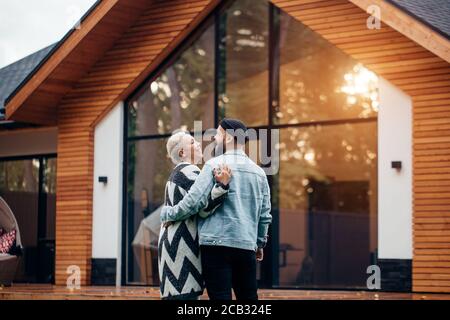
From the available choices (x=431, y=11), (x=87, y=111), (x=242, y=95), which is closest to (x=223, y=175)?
(x=431, y=11)

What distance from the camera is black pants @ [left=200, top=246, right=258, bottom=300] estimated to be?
598 centimetres

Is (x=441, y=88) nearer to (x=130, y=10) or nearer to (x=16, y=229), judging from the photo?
(x=130, y=10)

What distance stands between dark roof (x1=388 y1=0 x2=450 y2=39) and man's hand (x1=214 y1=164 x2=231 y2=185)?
496 cm

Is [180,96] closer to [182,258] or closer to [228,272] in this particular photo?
[182,258]

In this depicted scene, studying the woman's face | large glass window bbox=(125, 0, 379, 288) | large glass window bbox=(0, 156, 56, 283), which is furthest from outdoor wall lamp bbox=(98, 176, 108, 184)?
the woman's face

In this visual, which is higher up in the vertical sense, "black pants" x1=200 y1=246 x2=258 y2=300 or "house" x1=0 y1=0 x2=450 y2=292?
"house" x1=0 y1=0 x2=450 y2=292

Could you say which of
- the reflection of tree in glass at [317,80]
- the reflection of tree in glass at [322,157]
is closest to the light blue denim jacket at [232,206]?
the reflection of tree in glass at [317,80]

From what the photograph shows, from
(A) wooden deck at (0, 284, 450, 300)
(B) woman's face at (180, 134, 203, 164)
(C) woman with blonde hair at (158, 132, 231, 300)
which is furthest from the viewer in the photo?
(A) wooden deck at (0, 284, 450, 300)

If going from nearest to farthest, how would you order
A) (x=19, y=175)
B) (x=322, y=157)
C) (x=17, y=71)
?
(x=19, y=175) < (x=17, y=71) < (x=322, y=157)

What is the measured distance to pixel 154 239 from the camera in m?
13.6

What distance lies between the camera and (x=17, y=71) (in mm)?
16828

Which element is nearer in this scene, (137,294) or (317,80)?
(137,294)

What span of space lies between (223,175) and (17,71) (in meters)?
11.5

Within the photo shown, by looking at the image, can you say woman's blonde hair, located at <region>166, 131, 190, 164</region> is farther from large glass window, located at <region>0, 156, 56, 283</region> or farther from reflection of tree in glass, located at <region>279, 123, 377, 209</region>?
reflection of tree in glass, located at <region>279, 123, 377, 209</region>
